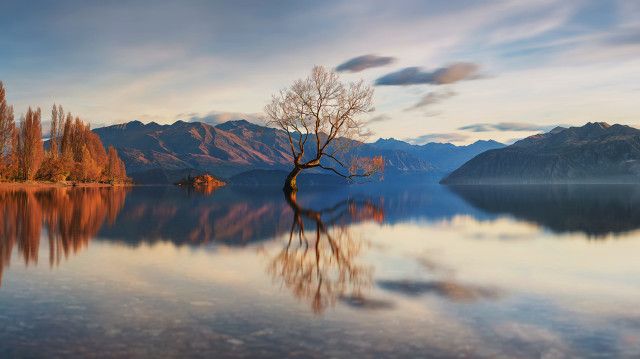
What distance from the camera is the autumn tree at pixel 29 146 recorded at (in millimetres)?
101375

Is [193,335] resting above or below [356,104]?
below

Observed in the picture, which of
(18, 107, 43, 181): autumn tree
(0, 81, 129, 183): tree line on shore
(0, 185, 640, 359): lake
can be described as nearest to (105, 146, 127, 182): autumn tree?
(0, 81, 129, 183): tree line on shore

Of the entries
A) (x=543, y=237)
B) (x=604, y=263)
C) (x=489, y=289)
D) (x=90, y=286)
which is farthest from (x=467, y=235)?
(x=90, y=286)

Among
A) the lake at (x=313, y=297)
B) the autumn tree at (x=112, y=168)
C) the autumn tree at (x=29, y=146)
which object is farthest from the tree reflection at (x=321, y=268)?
the autumn tree at (x=112, y=168)

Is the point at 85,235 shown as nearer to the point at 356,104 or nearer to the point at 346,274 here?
the point at 346,274

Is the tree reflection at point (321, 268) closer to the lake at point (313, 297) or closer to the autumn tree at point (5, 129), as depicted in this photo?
the lake at point (313, 297)

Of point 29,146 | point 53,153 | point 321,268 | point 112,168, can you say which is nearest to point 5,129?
point 29,146

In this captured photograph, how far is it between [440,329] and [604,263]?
8.69 metres

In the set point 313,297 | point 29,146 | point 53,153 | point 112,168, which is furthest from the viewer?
point 112,168

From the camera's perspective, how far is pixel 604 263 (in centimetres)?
1291

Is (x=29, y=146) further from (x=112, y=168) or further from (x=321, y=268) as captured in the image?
(x=321, y=268)

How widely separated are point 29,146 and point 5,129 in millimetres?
6777

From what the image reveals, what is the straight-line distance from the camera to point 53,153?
12000 cm

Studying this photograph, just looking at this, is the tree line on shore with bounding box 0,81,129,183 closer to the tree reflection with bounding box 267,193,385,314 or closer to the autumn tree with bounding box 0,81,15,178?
the autumn tree with bounding box 0,81,15,178
